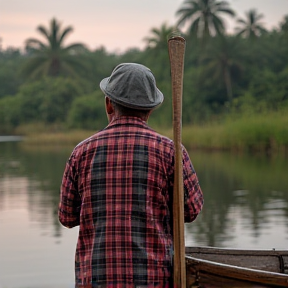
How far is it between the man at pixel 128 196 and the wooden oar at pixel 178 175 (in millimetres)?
40

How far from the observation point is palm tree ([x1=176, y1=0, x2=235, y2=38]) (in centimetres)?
4756

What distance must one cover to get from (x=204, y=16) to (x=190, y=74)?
558cm

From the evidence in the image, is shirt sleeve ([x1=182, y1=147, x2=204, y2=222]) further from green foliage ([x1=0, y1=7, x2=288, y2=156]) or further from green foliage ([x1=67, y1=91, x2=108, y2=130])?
green foliage ([x1=67, y1=91, x2=108, y2=130])

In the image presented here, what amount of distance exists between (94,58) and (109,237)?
2271 inches

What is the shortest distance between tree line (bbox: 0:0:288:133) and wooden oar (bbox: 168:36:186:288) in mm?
28402

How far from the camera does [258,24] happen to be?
51.8 metres

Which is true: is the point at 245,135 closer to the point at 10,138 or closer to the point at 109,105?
the point at 109,105

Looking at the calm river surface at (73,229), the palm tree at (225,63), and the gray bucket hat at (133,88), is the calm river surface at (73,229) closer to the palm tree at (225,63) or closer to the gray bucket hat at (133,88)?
the gray bucket hat at (133,88)

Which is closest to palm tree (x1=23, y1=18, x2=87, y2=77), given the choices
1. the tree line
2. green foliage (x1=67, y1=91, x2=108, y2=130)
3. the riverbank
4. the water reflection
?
the tree line

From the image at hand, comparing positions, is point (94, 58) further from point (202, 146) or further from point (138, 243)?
point (138, 243)

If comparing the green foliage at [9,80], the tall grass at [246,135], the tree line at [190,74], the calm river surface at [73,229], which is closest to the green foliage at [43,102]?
the tree line at [190,74]

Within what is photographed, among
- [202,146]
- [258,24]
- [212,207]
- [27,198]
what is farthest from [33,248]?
[258,24]

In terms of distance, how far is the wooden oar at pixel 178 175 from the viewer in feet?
8.82

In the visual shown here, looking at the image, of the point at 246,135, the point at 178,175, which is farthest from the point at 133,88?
the point at 246,135
